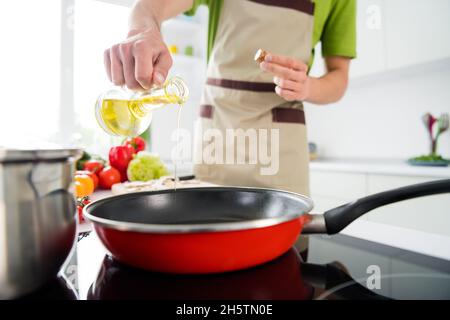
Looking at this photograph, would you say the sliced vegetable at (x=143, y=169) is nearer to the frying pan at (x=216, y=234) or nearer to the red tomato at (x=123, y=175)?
the red tomato at (x=123, y=175)

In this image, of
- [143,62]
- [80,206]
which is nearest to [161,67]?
[143,62]

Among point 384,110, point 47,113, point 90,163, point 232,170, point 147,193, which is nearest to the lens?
point 147,193

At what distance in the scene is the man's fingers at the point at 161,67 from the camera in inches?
20.1

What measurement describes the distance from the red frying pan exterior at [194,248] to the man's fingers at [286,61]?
1.50ft

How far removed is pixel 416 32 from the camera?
168 cm

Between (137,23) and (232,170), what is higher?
(137,23)

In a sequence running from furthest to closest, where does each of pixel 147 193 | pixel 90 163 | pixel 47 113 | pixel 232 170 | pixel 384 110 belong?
pixel 384 110 < pixel 47 113 < pixel 90 163 < pixel 232 170 < pixel 147 193

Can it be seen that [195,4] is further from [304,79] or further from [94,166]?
[94,166]

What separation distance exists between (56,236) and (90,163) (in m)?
1.04

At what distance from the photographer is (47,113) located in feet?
6.57

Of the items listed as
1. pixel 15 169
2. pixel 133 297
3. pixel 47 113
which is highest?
pixel 47 113

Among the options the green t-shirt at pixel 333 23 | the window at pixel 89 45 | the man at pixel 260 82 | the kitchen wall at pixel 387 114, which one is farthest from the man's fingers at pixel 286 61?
the window at pixel 89 45
